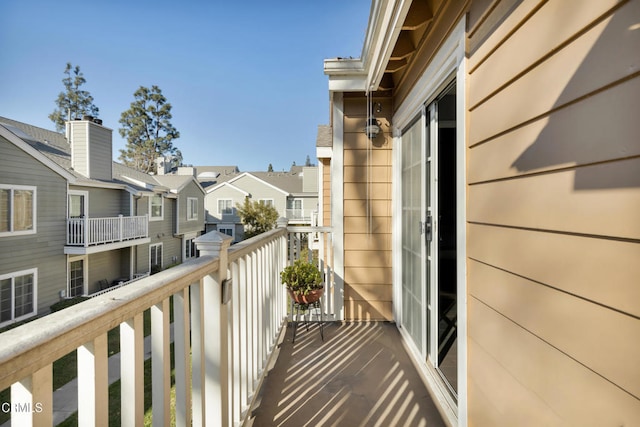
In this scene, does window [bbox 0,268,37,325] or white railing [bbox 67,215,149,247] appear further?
white railing [bbox 67,215,149,247]

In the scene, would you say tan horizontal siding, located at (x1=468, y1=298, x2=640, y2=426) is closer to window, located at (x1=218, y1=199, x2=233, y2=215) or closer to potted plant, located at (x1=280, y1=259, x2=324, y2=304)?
potted plant, located at (x1=280, y1=259, x2=324, y2=304)

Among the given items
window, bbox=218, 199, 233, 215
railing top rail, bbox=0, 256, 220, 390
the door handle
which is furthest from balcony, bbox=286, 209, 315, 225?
railing top rail, bbox=0, 256, 220, 390

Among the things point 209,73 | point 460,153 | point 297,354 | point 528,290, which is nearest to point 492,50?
point 460,153

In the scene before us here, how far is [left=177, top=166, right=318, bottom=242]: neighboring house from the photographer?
1833 centimetres

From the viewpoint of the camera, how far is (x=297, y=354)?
250 centimetres

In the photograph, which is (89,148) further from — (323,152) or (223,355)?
(223,355)

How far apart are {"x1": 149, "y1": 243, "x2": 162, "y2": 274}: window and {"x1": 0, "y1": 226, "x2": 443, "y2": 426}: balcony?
427 inches

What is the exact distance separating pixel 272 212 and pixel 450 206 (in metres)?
14.3

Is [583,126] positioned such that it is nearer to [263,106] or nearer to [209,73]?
[209,73]

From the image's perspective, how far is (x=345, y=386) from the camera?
81.4 inches

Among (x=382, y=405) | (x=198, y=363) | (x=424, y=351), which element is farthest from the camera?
(x=424, y=351)

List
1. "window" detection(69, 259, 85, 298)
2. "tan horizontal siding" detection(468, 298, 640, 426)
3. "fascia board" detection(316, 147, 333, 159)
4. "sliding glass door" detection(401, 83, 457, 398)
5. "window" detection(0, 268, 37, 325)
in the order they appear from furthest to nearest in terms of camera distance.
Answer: "window" detection(69, 259, 85, 298)
"window" detection(0, 268, 37, 325)
"fascia board" detection(316, 147, 333, 159)
"sliding glass door" detection(401, 83, 457, 398)
"tan horizontal siding" detection(468, 298, 640, 426)

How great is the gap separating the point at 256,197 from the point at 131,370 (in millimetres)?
18604

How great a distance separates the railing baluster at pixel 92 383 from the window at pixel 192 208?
48.3 feet
